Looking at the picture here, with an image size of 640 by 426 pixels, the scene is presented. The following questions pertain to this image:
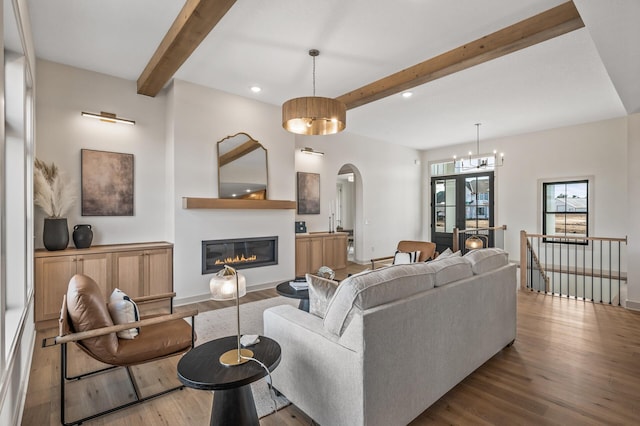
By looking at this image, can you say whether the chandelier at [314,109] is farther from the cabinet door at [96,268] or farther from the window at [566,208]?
the window at [566,208]

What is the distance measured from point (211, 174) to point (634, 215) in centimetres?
599

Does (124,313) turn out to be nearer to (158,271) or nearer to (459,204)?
(158,271)

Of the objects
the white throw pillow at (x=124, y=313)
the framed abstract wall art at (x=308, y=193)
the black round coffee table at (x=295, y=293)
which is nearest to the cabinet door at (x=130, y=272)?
→ the white throw pillow at (x=124, y=313)

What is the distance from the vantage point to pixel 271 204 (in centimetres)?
532

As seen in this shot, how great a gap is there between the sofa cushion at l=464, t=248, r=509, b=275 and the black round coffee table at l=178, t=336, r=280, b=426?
1.83m

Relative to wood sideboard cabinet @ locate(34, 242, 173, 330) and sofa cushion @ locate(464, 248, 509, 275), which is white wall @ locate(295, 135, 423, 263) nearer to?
wood sideboard cabinet @ locate(34, 242, 173, 330)

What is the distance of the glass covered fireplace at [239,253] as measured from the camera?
15.8 ft

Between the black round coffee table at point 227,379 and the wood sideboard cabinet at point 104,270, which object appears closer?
the black round coffee table at point 227,379

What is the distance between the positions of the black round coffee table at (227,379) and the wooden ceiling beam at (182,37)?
8.59ft

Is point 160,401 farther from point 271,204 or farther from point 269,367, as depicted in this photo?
point 271,204

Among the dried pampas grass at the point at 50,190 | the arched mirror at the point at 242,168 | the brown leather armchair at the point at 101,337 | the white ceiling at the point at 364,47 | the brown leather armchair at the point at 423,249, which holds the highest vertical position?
the white ceiling at the point at 364,47

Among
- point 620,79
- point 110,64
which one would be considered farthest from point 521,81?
point 110,64

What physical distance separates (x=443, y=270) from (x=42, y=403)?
300cm

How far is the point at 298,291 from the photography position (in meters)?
3.28
